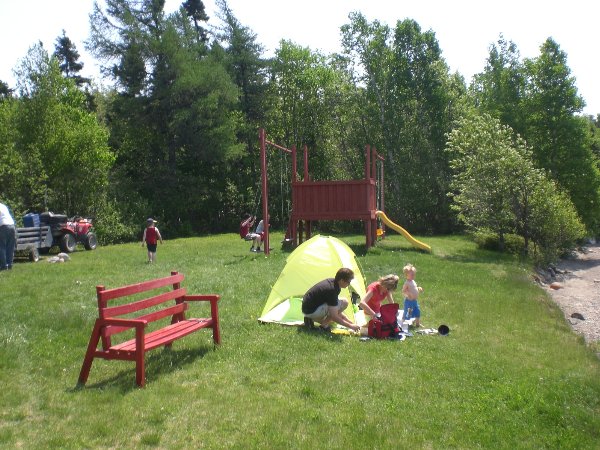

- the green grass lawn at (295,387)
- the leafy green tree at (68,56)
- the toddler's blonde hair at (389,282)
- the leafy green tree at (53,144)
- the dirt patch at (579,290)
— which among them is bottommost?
the dirt patch at (579,290)

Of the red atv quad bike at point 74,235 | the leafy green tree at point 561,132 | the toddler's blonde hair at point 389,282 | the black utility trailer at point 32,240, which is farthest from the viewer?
the leafy green tree at point 561,132

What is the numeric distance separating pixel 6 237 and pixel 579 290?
57.3 feet

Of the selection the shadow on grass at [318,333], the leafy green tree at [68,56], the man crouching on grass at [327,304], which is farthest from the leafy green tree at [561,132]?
the leafy green tree at [68,56]

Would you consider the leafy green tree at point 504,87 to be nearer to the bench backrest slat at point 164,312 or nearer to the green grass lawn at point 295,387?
the green grass lawn at point 295,387

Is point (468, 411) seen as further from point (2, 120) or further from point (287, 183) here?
point (287, 183)

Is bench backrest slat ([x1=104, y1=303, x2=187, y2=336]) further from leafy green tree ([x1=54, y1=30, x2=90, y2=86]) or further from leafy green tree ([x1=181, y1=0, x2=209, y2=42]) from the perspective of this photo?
leafy green tree ([x1=54, y1=30, x2=90, y2=86])

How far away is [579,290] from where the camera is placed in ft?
66.0

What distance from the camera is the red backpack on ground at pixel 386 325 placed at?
29.3 ft

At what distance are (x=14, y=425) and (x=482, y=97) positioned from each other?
131ft

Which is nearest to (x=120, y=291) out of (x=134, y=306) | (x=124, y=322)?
(x=134, y=306)

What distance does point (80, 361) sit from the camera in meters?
7.32

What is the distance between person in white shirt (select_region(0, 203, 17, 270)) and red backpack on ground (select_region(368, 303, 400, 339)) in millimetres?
9957

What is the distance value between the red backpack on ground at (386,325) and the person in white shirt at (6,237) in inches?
392

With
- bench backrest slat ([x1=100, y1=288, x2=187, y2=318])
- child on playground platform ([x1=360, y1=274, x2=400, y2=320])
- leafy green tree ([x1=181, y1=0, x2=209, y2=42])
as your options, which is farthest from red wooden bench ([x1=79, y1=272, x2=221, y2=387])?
leafy green tree ([x1=181, y1=0, x2=209, y2=42])
